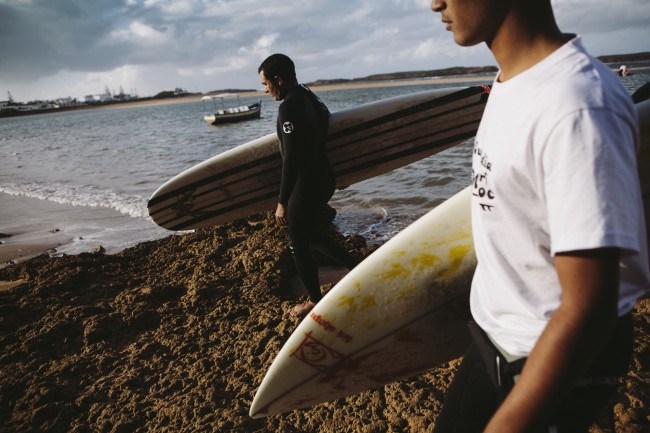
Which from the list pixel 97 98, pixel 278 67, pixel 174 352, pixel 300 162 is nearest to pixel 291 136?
pixel 300 162

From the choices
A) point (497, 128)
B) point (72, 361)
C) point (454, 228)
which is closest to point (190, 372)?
point (72, 361)

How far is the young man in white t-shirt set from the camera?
0.62m

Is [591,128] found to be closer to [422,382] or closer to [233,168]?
[422,382]

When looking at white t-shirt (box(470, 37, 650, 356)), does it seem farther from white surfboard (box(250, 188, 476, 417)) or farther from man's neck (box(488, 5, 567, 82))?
white surfboard (box(250, 188, 476, 417))

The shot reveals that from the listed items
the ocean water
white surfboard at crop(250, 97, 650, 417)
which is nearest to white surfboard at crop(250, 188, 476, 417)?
white surfboard at crop(250, 97, 650, 417)

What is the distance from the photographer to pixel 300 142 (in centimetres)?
268

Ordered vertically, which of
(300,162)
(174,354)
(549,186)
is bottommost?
(174,354)

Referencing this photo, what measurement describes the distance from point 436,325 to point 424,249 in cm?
34

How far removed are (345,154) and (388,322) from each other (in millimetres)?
2653

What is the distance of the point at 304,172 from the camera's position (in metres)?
2.76

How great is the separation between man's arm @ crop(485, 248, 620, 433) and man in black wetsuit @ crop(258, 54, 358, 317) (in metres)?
2.07

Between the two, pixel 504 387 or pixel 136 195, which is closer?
pixel 504 387

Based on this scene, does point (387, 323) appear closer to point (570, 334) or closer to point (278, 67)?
point (570, 334)

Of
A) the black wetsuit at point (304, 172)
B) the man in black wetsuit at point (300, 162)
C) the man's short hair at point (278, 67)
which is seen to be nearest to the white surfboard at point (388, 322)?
the man in black wetsuit at point (300, 162)
